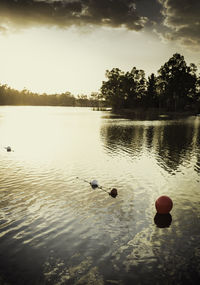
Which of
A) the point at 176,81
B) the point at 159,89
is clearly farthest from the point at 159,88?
the point at 176,81

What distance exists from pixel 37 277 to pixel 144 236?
490 cm

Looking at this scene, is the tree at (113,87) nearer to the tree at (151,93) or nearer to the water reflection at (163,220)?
the tree at (151,93)

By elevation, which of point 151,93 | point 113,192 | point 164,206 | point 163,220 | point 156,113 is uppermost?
point 151,93

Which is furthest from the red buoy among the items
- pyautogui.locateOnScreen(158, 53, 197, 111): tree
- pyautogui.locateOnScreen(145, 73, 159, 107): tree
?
pyautogui.locateOnScreen(145, 73, 159, 107): tree

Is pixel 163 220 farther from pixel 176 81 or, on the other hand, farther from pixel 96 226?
pixel 176 81

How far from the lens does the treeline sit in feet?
377

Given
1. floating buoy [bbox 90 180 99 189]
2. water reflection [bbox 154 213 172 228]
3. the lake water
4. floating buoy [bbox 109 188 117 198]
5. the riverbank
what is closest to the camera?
the lake water

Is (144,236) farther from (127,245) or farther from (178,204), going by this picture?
(178,204)

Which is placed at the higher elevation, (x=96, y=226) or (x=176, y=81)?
(x=176, y=81)

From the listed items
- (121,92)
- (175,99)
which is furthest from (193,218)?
(121,92)

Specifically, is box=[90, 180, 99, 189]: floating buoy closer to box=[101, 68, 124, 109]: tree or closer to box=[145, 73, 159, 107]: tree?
box=[145, 73, 159, 107]: tree

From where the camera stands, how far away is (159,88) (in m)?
124

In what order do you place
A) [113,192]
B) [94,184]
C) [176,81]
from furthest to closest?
[176,81]
[94,184]
[113,192]

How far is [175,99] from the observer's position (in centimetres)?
12188
